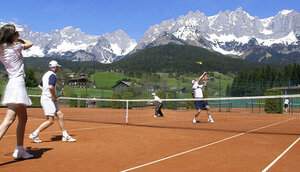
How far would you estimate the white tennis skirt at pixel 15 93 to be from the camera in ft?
13.9

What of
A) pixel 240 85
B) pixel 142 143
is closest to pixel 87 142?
pixel 142 143

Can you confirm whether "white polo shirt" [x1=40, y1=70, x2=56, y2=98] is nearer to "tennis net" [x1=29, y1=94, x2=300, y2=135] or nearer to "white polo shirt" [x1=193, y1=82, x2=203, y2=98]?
"tennis net" [x1=29, y1=94, x2=300, y2=135]

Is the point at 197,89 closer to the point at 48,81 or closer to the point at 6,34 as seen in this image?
the point at 48,81

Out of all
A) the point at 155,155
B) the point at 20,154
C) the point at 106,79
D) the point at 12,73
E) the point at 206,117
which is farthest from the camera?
the point at 106,79

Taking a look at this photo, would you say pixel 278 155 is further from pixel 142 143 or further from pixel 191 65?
pixel 191 65

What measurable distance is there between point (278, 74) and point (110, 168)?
322 feet

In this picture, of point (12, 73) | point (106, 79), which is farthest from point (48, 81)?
point (106, 79)

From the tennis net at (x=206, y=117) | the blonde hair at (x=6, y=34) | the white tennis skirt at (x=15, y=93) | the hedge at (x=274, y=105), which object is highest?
the blonde hair at (x=6, y=34)

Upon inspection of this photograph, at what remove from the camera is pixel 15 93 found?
14.0 ft

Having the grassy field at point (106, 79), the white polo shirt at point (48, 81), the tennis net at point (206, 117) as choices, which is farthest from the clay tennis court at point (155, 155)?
the grassy field at point (106, 79)

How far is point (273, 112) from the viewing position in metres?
23.7

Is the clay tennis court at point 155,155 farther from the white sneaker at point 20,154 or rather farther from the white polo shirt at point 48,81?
the white polo shirt at point 48,81

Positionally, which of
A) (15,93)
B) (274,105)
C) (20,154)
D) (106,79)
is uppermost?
(106,79)

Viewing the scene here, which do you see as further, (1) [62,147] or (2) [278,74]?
(2) [278,74]
